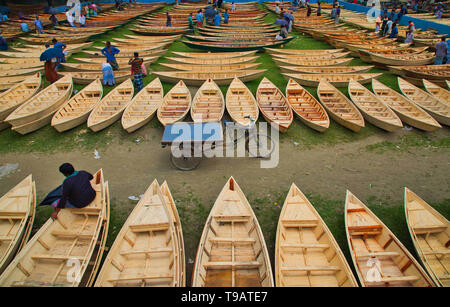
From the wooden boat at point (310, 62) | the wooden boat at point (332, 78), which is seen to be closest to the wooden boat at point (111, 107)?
the wooden boat at point (332, 78)

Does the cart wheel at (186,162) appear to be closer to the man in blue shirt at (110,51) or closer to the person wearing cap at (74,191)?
the person wearing cap at (74,191)

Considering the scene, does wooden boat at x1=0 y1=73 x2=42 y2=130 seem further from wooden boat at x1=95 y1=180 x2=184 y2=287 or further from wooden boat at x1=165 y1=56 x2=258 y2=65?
wooden boat at x1=95 y1=180 x2=184 y2=287

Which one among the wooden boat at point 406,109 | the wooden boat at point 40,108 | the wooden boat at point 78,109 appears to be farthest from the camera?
the wooden boat at point 406,109

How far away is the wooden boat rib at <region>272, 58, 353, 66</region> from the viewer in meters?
16.2

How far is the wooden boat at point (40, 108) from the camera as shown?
10250 millimetres

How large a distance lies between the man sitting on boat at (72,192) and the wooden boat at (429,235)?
9.08 metres

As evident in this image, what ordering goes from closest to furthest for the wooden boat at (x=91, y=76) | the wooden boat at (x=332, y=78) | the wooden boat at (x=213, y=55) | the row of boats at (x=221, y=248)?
the row of boats at (x=221, y=248), the wooden boat at (x=91, y=76), the wooden boat at (x=332, y=78), the wooden boat at (x=213, y=55)

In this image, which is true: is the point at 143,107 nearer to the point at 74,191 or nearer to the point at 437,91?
the point at 74,191

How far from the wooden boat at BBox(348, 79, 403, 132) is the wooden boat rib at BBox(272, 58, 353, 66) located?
132 inches

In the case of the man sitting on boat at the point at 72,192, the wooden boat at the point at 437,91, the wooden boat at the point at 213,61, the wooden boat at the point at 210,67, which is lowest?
the man sitting on boat at the point at 72,192

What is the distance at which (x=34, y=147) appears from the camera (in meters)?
9.99

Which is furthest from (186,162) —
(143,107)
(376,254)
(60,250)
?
(376,254)

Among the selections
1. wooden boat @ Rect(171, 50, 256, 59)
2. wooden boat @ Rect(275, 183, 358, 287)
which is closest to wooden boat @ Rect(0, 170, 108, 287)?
wooden boat @ Rect(275, 183, 358, 287)

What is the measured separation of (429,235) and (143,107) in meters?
12.7
